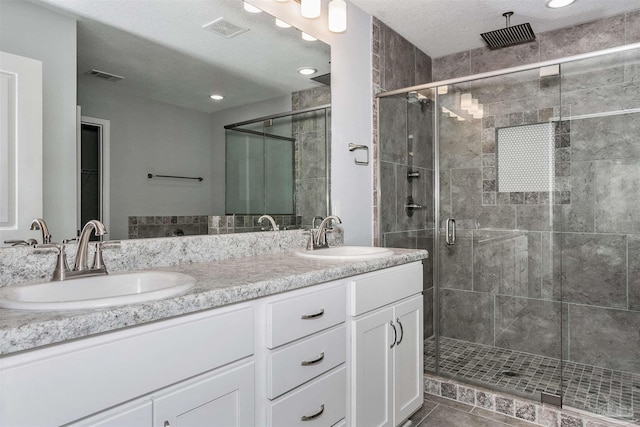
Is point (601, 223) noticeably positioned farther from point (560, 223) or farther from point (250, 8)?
point (250, 8)

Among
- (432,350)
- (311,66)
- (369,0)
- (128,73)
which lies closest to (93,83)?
(128,73)

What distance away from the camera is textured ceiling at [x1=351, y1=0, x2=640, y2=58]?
8.13ft

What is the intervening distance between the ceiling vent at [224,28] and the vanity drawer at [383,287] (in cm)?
123

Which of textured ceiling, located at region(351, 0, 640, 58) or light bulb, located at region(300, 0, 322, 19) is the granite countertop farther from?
textured ceiling, located at region(351, 0, 640, 58)

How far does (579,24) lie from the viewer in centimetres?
276

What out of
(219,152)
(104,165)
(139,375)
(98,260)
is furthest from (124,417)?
(219,152)

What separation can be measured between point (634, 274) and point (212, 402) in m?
2.73

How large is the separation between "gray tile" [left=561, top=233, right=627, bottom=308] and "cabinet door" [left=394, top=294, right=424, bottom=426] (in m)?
1.26

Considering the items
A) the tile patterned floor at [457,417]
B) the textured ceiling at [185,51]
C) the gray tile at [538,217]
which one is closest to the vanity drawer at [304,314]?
the textured ceiling at [185,51]

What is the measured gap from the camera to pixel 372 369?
1646 millimetres

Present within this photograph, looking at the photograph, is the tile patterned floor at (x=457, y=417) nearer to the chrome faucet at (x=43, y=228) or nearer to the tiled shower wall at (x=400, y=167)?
the tiled shower wall at (x=400, y=167)

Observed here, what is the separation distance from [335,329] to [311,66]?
1.48 m

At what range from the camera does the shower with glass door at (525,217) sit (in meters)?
2.46

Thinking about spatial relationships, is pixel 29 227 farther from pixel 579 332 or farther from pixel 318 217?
pixel 579 332
